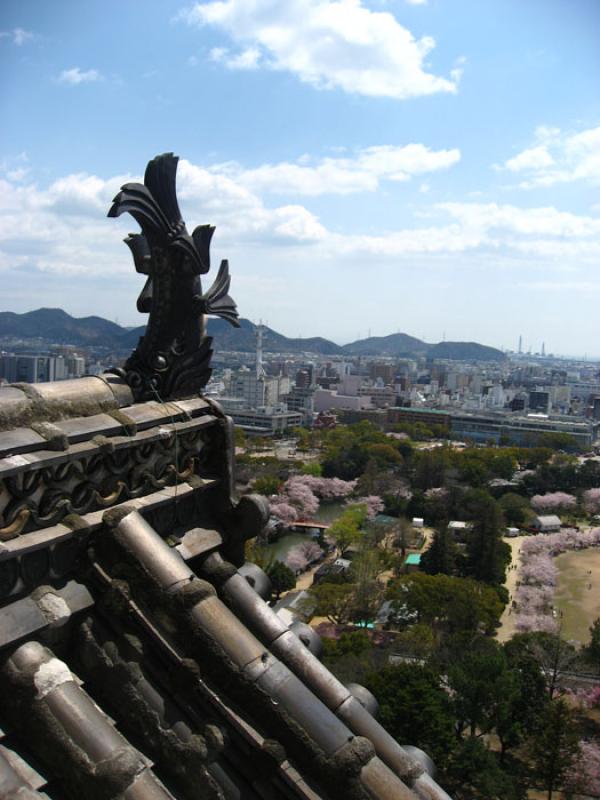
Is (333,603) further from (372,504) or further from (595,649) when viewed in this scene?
(372,504)

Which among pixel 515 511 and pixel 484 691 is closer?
pixel 484 691

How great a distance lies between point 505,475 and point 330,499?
545 inches

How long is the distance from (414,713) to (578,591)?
1945 cm

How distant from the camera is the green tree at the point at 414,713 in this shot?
16.5m

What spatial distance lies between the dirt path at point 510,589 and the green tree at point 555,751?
9105 millimetres

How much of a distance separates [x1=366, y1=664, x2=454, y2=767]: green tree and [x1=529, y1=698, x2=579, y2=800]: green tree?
2091 mm

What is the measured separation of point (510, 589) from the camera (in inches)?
1310

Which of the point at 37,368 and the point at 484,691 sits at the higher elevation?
the point at 37,368

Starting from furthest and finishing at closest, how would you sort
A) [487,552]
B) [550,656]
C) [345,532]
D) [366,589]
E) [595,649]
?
1. [345,532]
2. [487,552]
3. [366,589]
4. [595,649]
5. [550,656]

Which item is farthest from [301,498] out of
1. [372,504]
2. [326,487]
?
[326,487]

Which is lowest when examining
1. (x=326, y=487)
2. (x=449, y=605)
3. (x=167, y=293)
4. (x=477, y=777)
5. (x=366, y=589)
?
(x=326, y=487)

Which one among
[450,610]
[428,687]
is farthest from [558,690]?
[428,687]

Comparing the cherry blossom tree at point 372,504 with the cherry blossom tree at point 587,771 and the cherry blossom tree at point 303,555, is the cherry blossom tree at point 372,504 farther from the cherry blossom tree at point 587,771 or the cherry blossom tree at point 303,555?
the cherry blossom tree at point 587,771

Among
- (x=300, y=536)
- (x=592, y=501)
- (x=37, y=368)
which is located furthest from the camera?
(x=37, y=368)
